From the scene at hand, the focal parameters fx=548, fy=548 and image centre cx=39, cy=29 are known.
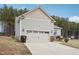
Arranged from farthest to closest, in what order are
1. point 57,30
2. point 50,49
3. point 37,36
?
1. point 37,36
2. point 57,30
3. point 50,49

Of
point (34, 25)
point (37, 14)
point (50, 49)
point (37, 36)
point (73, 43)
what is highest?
point (37, 14)

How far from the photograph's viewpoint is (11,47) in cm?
1531

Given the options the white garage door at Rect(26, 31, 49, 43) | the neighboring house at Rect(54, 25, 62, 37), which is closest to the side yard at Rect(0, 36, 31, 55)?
the white garage door at Rect(26, 31, 49, 43)

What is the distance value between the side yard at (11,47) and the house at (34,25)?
0.22 m

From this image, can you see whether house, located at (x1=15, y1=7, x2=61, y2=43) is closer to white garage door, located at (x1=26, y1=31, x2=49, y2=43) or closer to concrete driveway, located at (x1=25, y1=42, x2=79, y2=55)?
white garage door, located at (x1=26, y1=31, x2=49, y2=43)

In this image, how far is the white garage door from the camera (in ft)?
51.1

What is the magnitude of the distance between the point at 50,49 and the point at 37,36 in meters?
0.59

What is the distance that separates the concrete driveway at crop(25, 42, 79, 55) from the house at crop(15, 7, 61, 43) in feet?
0.58

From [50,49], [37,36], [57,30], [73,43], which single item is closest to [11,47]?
[37,36]

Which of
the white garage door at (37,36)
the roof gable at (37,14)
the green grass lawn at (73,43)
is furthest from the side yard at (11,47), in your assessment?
the green grass lawn at (73,43)

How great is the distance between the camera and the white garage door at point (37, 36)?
15.6 metres

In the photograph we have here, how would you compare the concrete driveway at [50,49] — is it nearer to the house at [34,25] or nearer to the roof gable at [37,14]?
the house at [34,25]

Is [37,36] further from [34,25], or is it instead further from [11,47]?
[11,47]
